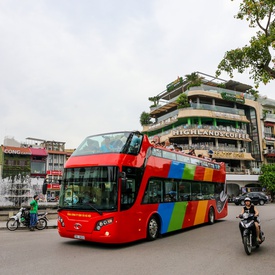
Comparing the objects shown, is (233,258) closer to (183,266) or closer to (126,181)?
(183,266)

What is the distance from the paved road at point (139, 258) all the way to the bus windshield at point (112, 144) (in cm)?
286

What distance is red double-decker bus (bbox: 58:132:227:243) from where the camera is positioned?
807 cm

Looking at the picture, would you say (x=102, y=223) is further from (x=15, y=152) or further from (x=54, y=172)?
(x=54, y=172)

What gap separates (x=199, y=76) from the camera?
46.8 metres

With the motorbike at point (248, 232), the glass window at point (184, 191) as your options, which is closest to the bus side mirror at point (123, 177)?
the motorbike at point (248, 232)

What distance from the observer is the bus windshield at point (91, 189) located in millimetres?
8102

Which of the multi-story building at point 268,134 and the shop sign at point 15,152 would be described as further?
the shop sign at point 15,152

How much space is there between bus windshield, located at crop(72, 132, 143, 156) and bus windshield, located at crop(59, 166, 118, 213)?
0.70 m

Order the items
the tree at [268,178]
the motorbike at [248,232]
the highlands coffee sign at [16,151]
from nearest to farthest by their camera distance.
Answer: the motorbike at [248,232]
the tree at [268,178]
the highlands coffee sign at [16,151]

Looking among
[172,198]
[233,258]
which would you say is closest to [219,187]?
[172,198]

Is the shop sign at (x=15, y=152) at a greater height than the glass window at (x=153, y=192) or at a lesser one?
greater

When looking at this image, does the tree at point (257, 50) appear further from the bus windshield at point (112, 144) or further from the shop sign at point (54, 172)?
the shop sign at point (54, 172)

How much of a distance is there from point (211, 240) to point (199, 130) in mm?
33163

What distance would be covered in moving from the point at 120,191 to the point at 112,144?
1616 millimetres
